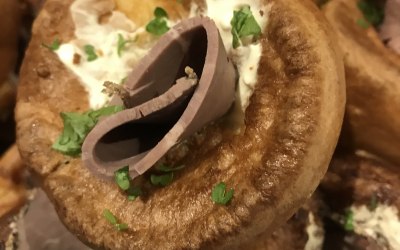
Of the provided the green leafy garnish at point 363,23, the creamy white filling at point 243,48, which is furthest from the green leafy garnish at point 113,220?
the green leafy garnish at point 363,23

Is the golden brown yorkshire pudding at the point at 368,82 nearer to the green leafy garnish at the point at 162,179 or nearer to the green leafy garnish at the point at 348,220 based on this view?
the green leafy garnish at the point at 348,220

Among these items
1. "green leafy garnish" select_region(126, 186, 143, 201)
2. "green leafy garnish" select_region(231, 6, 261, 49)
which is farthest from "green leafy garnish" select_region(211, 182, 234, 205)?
"green leafy garnish" select_region(231, 6, 261, 49)

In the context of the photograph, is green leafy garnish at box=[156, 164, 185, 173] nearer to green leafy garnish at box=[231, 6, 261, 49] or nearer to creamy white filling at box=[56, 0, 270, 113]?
creamy white filling at box=[56, 0, 270, 113]

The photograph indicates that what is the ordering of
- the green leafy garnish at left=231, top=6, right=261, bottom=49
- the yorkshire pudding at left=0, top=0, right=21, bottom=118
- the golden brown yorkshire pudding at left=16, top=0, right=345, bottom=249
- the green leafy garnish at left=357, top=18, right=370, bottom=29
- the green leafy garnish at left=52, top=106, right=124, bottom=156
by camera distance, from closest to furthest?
the golden brown yorkshire pudding at left=16, top=0, right=345, bottom=249 < the green leafy garnish at left=231, top=6, right=261, bottom=49 < the green leafy garnish at left=52, top=106, right=124, bottom=156 < the green leafy garnish at left=357, top=18, right=370, bottom=29 < the yorkshire pudding at left=0, top=0, right=21, bottom=118

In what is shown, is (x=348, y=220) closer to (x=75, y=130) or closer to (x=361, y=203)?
(x=361, y=203)

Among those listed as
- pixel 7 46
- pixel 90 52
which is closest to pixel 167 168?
pixel 90 52

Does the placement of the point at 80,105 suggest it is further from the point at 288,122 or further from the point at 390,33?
the point at 390,33
